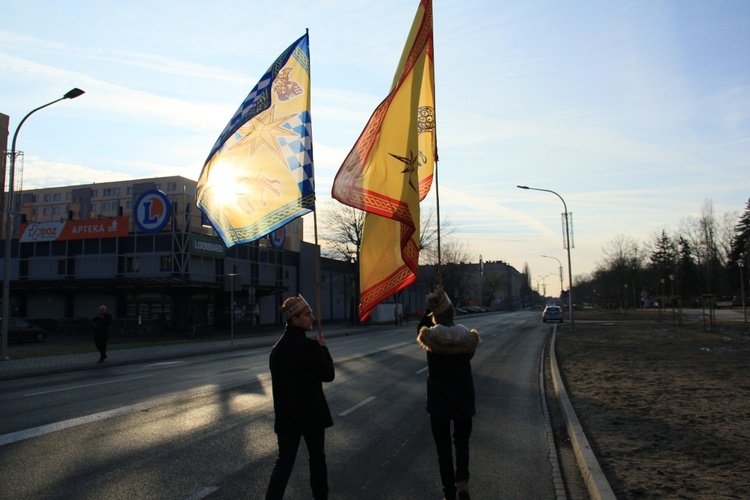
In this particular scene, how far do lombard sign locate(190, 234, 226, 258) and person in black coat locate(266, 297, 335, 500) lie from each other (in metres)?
38.4

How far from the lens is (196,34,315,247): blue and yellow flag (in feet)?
19.6

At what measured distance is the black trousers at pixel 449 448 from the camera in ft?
15.8

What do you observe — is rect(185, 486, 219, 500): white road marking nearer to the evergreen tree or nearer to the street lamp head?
the street lamp head

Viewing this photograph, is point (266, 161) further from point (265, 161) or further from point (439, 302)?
point (439, 302)

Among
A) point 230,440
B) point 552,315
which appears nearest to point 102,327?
point 230,440

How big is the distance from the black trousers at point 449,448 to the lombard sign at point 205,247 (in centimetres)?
3833

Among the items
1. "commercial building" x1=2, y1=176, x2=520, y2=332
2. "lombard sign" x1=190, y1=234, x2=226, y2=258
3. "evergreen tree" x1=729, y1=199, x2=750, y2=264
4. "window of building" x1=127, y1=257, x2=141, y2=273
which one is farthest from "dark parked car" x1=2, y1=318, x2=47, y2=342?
"evergreen tree" x1=729, y1=199, x2=750, y2=264

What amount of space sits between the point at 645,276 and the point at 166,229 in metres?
66.6

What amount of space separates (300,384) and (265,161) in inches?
116

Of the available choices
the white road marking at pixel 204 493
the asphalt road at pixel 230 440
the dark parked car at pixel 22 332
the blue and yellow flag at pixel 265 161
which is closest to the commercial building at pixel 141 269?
the dark parked car at pixel 22 332

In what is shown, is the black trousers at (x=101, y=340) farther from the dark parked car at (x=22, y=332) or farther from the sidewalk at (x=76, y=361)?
the dark parked car at (x=22, y=332)

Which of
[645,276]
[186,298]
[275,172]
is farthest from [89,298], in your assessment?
[645,276]

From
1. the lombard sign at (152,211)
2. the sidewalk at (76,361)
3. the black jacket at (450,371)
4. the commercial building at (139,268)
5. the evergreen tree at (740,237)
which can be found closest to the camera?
the black jacket at (450,371)

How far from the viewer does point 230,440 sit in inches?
291
